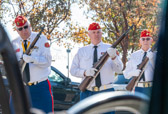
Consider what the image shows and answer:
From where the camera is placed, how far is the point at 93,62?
15.2 ft

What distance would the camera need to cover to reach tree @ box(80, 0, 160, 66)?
56.1ft

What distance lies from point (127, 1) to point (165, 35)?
17.5 metres

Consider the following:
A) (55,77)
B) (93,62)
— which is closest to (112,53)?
(93,62)

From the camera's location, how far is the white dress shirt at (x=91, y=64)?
14.8ft

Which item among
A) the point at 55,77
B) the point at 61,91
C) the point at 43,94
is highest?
the point at 43,94

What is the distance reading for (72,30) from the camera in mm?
19172

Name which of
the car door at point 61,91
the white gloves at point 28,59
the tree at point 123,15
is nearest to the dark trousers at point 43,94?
the white gloves at point 28,59

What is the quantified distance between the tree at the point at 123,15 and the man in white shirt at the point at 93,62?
38.7 feet

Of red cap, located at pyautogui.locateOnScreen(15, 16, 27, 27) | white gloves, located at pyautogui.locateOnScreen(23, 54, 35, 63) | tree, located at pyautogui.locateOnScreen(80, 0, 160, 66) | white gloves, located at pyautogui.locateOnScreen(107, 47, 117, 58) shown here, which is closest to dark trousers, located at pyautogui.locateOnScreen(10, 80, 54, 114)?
white gloves, located at pyautogui.locateOnScreen(23, 54, 35, 63)

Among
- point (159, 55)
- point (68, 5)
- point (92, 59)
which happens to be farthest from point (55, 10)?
point (159, 55)

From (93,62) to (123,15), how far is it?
13484 millimetres

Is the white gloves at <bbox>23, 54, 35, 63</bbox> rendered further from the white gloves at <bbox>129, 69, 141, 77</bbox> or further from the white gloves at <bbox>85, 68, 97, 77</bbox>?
the white gloves at <bbox>129, 69, 141, 77</bbox>

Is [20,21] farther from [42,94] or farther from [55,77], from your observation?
[55,77]

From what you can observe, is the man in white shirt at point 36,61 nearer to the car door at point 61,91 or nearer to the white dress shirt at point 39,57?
the white dress shirt at point 39,57
